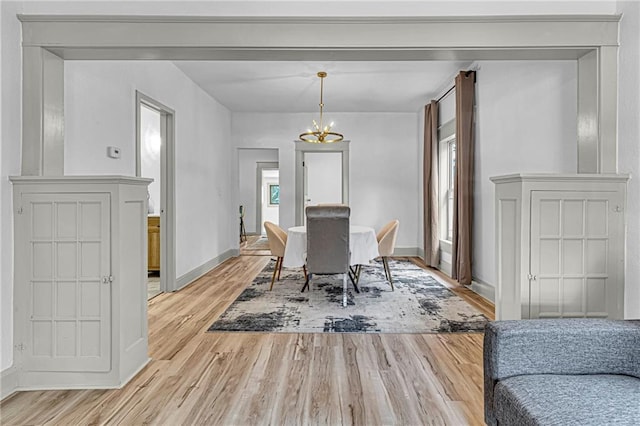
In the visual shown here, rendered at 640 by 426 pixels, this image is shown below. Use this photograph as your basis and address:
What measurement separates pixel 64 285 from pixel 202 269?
10.8ft

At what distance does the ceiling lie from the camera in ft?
15.1

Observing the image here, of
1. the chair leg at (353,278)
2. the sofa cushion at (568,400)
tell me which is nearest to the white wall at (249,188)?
the chair leg at (353,278)

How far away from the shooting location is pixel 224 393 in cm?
213

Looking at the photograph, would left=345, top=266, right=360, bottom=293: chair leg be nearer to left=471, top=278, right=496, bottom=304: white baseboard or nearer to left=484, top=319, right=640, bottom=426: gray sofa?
left=471, top=278, right=496, bottom=304: white baseboard

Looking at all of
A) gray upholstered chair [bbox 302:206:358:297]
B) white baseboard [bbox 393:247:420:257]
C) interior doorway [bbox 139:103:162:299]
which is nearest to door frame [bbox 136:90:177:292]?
interior doorway [bbox 139:103:162:299]

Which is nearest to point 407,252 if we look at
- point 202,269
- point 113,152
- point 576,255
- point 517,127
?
point 202,269

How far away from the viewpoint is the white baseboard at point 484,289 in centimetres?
396

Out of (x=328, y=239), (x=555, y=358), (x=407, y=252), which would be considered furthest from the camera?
(x=407, y=252)

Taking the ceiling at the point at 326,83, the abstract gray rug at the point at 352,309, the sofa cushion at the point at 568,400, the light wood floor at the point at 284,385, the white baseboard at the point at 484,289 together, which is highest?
the ceiling at the point at 326,83

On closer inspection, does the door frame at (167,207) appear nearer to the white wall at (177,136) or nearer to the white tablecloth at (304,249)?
the white wall at (177,136)

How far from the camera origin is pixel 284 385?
7.29ft

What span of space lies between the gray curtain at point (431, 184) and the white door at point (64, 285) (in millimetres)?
4776

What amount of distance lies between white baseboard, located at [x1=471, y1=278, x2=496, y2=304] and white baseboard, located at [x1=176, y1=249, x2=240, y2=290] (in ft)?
11.4

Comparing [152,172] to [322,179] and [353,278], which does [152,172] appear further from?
[353,278]
